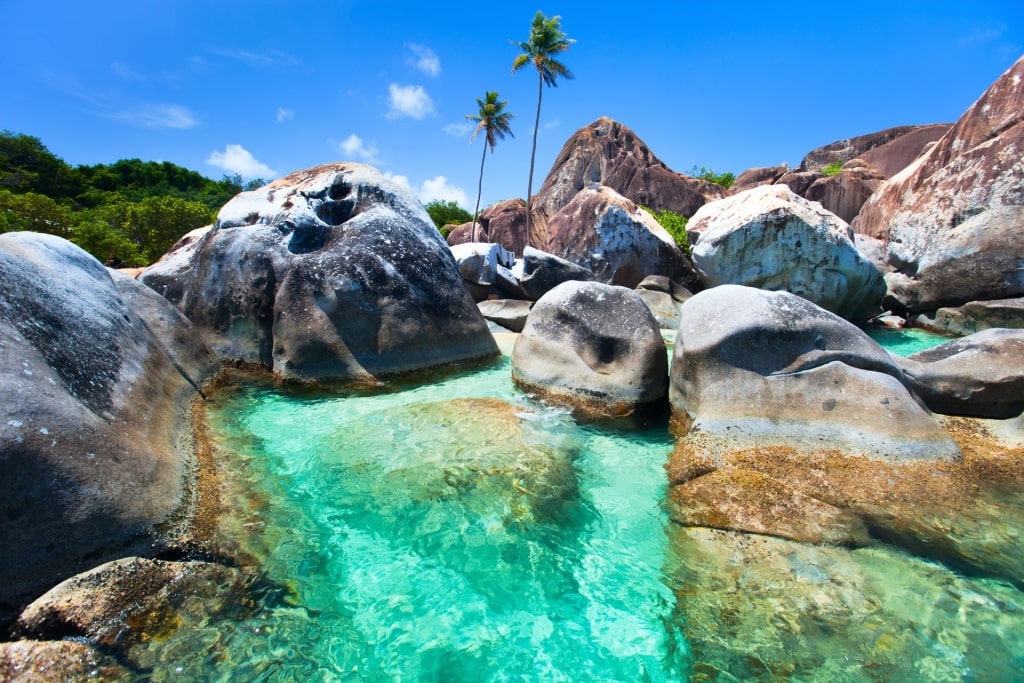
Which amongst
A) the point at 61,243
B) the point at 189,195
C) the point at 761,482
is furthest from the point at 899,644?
the point at 189,195

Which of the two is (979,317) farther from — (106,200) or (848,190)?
(106,200)

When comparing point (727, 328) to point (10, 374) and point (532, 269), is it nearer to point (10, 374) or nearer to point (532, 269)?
point (10, 374)

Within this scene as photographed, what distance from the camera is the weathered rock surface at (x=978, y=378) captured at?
491 centimetres

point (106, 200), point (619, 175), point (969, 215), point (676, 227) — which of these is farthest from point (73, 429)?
point (106, 200)

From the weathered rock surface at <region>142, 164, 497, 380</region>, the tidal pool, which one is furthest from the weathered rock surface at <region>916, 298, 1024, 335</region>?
the weathered rock surface at <region>142, 164, 497, 380</region>

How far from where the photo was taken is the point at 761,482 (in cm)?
383

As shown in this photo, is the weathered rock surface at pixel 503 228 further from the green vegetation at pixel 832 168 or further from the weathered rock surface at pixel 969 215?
the green vegetation at pixel 832 168

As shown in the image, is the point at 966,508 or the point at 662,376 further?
the point at 662,376

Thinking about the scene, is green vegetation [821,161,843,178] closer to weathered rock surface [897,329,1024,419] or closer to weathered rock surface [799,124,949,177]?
weathered rock surface [799,124,949,177]

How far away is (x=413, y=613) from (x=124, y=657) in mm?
1308

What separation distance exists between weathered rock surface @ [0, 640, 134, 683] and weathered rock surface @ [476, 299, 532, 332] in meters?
9.65

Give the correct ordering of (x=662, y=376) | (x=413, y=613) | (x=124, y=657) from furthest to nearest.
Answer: (x=662, y=376)
(x=413, y=613)
(x=124, y=657)

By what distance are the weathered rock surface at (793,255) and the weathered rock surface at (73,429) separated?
12.1 m

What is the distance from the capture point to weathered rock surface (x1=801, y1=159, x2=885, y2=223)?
21.4m
